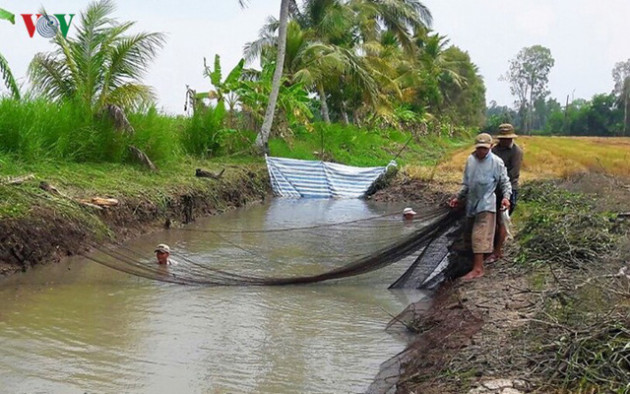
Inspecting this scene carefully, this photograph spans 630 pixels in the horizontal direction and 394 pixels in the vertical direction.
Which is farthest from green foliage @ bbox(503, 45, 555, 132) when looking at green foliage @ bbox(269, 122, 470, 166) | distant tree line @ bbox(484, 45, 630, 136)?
green foliage @ bbox(269, 122, 470, 166)

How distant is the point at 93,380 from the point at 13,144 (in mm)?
6384

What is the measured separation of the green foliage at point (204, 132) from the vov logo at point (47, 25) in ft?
16.6

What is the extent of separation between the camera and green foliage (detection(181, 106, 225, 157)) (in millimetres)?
16734

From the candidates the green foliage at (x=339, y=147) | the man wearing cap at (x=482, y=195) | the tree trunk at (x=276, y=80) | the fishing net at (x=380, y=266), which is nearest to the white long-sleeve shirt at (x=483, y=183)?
the man wearing cap at (x=482, y=195)

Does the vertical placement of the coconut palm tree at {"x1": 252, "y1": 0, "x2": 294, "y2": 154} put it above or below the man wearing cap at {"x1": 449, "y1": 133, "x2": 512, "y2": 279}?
above

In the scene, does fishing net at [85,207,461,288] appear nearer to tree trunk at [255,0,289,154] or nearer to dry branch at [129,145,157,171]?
dry branch at [129,145,157,171]

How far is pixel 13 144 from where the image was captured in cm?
995

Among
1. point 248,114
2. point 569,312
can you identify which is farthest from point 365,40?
point 569,312

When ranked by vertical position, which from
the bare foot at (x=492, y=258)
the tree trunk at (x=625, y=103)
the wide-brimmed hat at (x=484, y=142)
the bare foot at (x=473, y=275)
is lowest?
the bare foot at (x=473, y=275)

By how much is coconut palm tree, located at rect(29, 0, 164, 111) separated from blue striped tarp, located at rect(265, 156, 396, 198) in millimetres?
4306

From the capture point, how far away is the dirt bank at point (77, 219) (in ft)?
24.0

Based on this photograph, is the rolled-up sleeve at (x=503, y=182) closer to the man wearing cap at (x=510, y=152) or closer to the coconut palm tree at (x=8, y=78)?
the man wearing cap at (x=510, y=152)

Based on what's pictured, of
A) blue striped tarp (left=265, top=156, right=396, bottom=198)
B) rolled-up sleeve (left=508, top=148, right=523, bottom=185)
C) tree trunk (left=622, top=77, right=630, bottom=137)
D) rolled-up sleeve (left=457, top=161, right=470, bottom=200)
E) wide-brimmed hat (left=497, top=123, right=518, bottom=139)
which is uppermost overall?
tree trunk (left=622, top=77, right=630, bottom=137)

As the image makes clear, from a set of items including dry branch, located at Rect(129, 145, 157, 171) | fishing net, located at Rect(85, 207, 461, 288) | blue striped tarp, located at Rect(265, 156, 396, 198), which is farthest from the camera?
blue striped tarp, located at Rect(265, 156, 396, 198)
